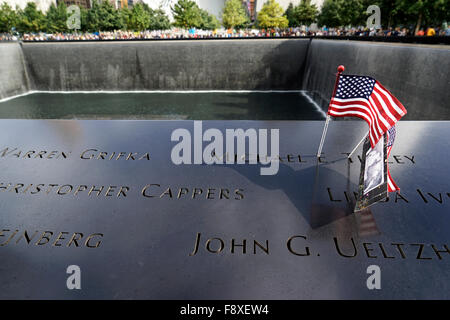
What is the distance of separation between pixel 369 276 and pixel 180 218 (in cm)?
116

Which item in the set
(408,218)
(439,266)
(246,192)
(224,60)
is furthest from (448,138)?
(224,60)

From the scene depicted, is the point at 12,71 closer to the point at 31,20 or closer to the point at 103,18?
the point at 103,18

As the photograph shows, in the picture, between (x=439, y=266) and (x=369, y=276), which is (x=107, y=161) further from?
(x=439, y=266)

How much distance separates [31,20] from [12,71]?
113ft

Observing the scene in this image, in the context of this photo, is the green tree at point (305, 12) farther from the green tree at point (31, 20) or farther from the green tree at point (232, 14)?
the green tree at point (31, 20)

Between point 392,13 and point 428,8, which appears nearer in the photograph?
point 428,8

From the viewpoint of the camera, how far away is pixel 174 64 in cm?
1659

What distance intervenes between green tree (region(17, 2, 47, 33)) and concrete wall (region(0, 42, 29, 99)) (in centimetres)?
3173

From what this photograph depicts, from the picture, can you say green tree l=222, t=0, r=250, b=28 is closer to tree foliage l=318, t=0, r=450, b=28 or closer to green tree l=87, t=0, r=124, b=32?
tree foliage l=318, t=0, r=450, b=28

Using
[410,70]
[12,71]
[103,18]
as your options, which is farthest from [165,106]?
[103,18]

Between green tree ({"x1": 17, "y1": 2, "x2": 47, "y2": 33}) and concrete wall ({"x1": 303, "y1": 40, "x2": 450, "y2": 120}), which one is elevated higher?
green tree ({"x1": 17, "y1": 2, "x2": 47, "y2": 33})

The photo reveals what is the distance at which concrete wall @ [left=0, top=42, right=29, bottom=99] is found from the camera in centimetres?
1584

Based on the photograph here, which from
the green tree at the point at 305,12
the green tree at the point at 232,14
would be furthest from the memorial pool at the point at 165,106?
the green tree at the point at 232,14

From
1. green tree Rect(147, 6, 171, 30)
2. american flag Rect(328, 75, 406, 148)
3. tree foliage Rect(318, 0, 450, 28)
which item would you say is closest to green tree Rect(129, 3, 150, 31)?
green tree Rect(147, 6, 171, 30)
